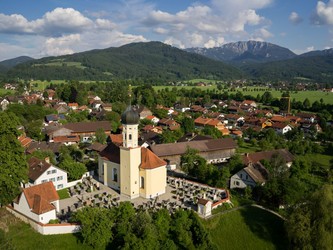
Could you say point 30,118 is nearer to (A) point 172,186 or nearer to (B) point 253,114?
(A) point 172,186

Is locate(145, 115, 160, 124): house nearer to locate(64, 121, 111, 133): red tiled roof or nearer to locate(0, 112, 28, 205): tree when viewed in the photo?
locate(64, 121, 111, 133): red tiled roof

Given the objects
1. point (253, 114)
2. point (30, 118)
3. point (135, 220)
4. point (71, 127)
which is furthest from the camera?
point (253, 114)

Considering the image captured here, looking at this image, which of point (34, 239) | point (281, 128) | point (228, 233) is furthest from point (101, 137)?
point (281, 128)

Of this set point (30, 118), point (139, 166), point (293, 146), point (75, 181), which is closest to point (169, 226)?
point (139, 166)

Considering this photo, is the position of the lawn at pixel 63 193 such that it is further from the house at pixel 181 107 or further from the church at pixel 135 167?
the house at pixel 181 107

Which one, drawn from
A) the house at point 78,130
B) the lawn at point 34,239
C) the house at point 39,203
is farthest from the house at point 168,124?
the lawn at point 34,239

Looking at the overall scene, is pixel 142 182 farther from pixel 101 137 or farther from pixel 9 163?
pixel 101 137
